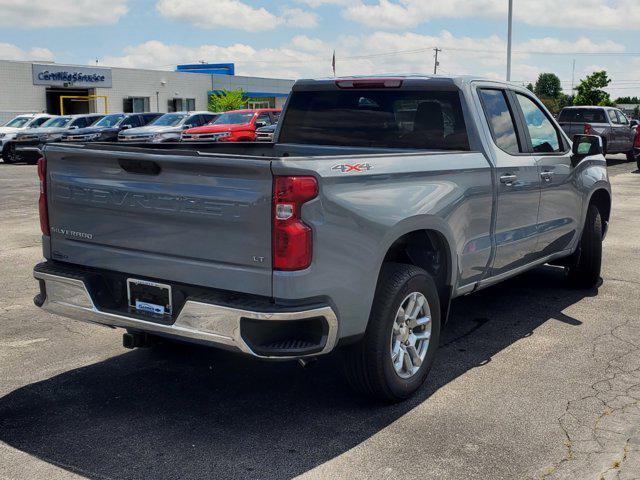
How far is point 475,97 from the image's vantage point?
5434 mm

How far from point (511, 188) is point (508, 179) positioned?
0.11 m

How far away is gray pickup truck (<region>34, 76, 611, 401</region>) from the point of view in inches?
146

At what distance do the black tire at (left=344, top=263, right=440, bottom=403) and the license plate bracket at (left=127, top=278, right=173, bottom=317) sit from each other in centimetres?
103

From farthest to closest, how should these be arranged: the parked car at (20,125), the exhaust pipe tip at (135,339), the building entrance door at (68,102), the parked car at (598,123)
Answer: the building entrance door at (68,102) → the parked car at (20,125) → the parked car at (598,123) → the exhaust pipe tip at (135,339)

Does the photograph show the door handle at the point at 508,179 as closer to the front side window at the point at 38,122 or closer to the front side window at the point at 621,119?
the front side window at the point at 621,119

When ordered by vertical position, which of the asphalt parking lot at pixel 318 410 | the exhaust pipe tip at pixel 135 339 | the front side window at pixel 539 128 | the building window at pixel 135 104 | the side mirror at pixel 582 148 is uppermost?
the building window at pixel 135 104

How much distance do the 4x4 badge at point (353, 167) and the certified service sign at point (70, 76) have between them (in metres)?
48.7

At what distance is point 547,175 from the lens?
19.9ft

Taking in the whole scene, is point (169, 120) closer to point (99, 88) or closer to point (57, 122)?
point (57, 122)

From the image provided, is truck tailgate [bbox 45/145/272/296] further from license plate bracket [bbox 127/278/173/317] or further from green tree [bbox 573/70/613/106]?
green tree [bbox 573/70/613/106]

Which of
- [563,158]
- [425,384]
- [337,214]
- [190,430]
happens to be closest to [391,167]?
[337,214]

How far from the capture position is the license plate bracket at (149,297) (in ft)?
13.1

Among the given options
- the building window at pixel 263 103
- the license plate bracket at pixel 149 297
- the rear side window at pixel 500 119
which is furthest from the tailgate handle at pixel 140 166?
the building window at pixel 263 103

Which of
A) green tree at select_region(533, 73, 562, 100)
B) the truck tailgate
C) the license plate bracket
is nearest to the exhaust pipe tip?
the license plate bracket
